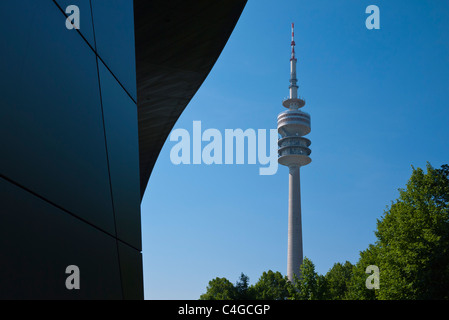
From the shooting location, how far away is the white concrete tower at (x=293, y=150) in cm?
11706

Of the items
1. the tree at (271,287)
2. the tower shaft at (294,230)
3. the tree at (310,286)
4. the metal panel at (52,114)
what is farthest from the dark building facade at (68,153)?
the tower shaft at (294,230)

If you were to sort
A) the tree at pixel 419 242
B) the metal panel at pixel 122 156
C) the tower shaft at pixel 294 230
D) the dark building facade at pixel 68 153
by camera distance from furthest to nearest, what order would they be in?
the tower shaft at pixel 294 230 → the tree at pixel 419 242 → the metal panel at pixel 122 156 → the dark building facade at pixel 68 153

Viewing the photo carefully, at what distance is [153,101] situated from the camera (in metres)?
21.8

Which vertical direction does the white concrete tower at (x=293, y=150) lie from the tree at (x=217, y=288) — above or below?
above

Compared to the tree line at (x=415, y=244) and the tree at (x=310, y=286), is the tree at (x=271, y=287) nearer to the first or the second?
the tree at (x=310, y=286)

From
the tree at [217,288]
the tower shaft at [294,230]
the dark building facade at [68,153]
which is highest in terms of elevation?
the tower shaft at [294,230]

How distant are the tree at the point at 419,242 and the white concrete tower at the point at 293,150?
84465 millimetres

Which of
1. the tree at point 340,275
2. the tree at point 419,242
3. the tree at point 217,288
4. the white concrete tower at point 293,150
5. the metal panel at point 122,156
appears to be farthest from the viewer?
the white concrete tower at point 293,150

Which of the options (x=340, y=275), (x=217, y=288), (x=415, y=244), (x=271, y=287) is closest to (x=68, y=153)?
(x=415, y=244)

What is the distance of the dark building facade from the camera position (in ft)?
14.3

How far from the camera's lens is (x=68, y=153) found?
18.4 ft

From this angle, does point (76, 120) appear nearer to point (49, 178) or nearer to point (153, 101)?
point (49, 178)

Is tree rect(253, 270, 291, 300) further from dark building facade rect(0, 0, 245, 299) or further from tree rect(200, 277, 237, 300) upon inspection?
dark building facade rect(0, 0, 245, 299)

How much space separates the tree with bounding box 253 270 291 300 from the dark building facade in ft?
233
